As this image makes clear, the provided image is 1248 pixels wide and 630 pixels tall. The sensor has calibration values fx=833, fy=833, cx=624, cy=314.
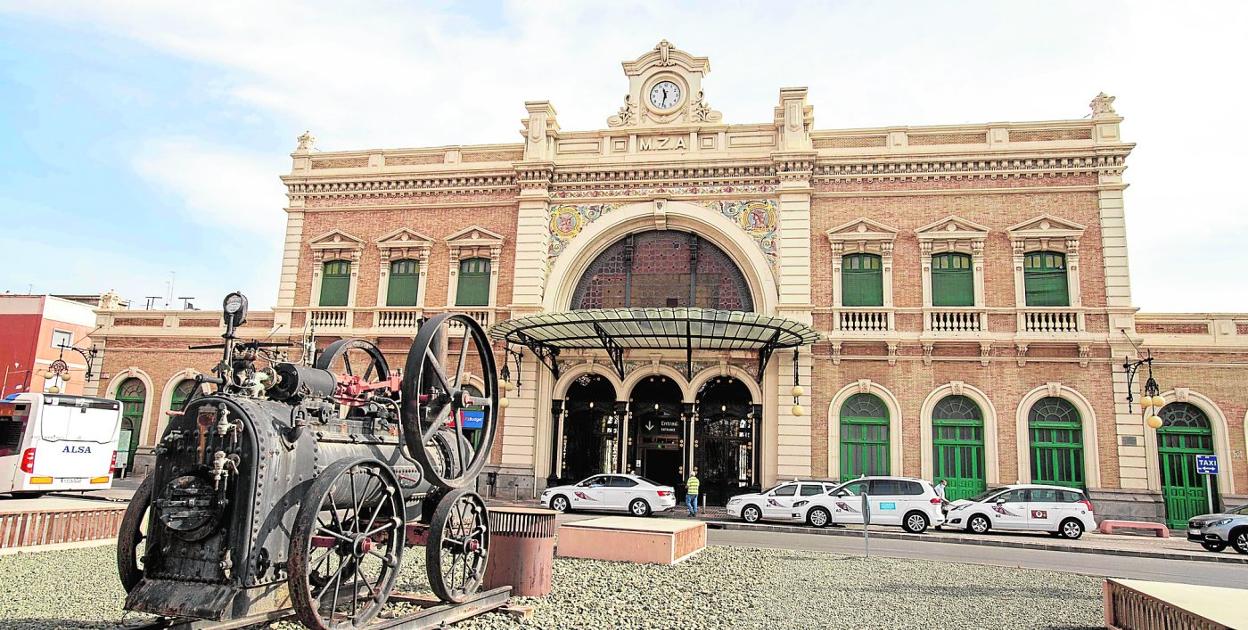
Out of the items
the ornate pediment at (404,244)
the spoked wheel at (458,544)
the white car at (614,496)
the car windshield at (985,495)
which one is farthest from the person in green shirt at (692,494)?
the spoked wheel at (458,544)

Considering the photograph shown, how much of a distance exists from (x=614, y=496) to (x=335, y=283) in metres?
12.6

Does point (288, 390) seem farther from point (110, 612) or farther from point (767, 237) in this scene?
point (767, 237)

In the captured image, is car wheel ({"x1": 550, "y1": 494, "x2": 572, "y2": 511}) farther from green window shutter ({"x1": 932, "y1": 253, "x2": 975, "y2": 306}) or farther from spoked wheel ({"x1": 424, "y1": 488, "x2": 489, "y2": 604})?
spoked wheel ({"x1": 424, "y1": 488, "x2": 489, "y2": 604})

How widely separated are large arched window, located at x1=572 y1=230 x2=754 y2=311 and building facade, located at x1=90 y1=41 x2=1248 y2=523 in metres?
0.08

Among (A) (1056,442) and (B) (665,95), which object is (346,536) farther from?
(B) (665,95)

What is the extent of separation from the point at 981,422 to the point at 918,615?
15.2 m

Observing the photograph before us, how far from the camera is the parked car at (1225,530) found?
61.0ft

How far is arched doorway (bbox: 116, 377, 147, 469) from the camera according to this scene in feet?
95.3

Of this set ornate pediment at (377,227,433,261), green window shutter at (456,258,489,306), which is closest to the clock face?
green window shutter at (456,258,489,306)

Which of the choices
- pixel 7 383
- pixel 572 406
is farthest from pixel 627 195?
pixel 7 383

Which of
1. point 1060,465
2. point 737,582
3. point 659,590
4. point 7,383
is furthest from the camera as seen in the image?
point 7,383

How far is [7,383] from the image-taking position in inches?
1677

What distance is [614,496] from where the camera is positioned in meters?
23.5

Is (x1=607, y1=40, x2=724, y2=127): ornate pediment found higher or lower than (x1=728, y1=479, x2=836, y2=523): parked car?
higher
